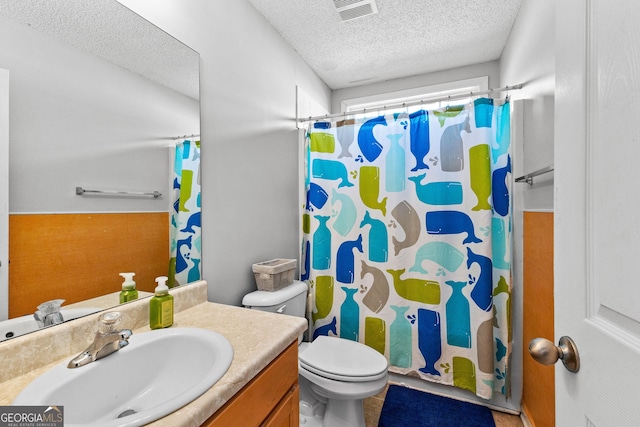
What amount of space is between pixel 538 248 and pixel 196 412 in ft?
5.11

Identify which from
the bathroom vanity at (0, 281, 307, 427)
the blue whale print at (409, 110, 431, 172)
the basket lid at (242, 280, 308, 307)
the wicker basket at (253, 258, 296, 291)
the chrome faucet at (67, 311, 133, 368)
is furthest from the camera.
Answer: the blue whale print at (409, 110, 431, 172)

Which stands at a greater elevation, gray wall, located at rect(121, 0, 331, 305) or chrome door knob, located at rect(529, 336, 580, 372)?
gray wall, located at rect(121, 0, 331, 305)

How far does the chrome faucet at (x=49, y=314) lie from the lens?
2.57 ft

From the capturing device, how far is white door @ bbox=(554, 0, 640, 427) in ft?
1.33

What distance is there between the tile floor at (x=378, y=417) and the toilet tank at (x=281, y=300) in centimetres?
69

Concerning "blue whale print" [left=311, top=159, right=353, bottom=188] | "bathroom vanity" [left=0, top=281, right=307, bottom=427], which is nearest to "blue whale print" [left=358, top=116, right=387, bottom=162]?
"blue whale print" [left=311, top=159, right=353, bottom=188]

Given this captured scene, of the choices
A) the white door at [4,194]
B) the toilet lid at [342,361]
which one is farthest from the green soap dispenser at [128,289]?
the toilet lid at [342,361]

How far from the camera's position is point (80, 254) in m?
0.87

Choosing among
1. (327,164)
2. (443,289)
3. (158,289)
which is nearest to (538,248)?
(443,289)

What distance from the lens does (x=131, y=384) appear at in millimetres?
790

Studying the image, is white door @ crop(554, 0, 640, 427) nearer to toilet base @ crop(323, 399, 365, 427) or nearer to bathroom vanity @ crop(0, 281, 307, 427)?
bathroom vanity @ crop(0, 281, 307, 427)

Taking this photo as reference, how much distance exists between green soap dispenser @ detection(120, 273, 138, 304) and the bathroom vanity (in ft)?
0.09

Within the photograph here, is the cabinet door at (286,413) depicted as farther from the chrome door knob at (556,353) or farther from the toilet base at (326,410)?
the chrome door knob at (556,353)

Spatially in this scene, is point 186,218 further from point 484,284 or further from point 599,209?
point 484,284
